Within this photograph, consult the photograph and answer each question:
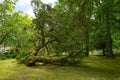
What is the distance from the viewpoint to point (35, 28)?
2131 cm

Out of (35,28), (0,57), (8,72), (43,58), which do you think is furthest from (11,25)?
(8,72)

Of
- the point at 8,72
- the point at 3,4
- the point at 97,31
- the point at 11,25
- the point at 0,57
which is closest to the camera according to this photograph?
the point at 8,72

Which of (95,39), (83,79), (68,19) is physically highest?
(68,19)

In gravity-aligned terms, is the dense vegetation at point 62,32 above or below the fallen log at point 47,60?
above

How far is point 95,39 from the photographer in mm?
21156

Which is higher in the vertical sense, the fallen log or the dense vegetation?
the dense vegetation

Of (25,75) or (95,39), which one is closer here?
(25,75)

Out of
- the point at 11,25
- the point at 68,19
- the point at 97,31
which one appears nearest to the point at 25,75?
the point at 68,19

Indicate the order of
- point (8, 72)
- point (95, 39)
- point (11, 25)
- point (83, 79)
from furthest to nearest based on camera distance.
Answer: point (11, 25), point (95, 39), point (8, 72), point (83, 79)

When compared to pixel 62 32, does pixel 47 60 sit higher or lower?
lower

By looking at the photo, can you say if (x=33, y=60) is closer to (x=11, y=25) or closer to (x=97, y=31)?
(x=97, y=31)

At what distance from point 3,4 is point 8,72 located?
15.9ft

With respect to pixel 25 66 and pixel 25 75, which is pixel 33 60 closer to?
pixel 25 66

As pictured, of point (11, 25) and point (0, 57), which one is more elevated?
point (11, 25)
